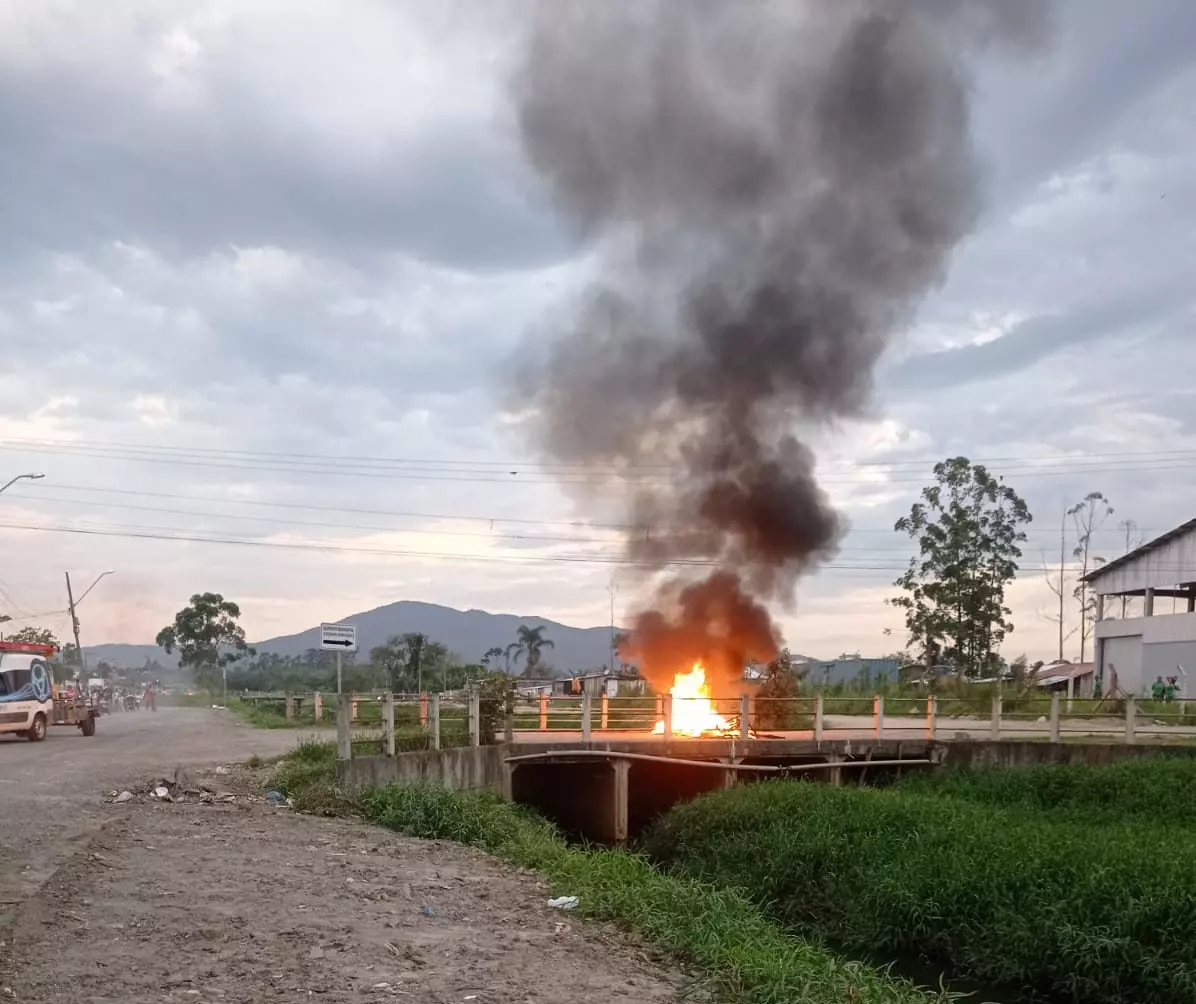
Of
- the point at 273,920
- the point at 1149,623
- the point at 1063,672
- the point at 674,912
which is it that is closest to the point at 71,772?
the point at 273,920

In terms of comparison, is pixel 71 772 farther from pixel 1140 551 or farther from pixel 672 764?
pixel 1140 551

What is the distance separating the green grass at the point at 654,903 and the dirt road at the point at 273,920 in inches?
16.0

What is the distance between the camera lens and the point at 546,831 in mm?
16766

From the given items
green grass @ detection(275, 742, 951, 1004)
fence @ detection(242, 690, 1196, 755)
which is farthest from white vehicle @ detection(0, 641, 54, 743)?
green grass @ detection(275, 742, 951, 1004)

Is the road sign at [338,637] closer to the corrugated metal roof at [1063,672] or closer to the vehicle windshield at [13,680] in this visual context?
the vehicle windshield at [13,680]

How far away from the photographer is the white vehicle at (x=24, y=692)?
1022 inches

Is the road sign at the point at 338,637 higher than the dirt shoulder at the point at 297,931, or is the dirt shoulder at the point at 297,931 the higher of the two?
the road sign at the point at 338,637

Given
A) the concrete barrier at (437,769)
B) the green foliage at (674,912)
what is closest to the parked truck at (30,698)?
the concrete barrier at (437,769)

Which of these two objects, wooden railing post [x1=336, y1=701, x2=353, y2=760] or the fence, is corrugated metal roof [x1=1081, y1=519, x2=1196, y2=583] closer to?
the fence

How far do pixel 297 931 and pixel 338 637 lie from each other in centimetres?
917

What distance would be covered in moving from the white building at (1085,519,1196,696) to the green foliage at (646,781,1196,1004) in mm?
24718

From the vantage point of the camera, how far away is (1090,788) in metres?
20.0

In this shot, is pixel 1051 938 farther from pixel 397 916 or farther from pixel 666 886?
pixel 397 916

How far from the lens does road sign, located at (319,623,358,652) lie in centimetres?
1712
